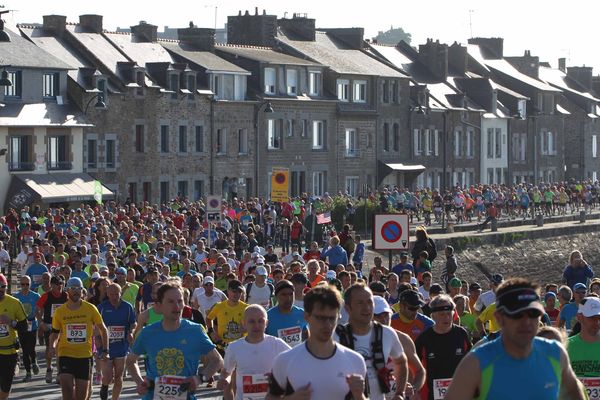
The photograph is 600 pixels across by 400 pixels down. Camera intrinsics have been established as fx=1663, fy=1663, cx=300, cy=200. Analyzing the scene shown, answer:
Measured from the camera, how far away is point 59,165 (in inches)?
2199

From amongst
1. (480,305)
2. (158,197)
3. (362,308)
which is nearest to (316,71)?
(158,197)

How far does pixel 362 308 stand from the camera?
10.1m

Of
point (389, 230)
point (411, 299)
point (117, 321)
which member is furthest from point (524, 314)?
point (389, 230)

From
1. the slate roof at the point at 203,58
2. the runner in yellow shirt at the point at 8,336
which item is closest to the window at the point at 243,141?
the slate roof at the point at 203,58

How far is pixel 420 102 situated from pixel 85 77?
25.8m

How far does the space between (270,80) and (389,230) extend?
40244mm

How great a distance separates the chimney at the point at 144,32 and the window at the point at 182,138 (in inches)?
160

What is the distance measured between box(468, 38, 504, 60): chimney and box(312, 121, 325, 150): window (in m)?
27.1

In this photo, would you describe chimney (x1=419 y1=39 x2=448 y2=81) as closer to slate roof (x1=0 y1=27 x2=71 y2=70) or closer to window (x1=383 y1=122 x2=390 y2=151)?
window (x1=383 y1=122 x2=390 y2=151)

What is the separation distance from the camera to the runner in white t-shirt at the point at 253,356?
11367 mm

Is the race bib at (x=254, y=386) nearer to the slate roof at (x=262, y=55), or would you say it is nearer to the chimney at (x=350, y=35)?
the slate roof at (x=262, y=55)

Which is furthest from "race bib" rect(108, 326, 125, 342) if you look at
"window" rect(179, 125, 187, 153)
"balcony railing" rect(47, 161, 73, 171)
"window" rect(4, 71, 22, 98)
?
"window" rect(179, 125, 187, 153)

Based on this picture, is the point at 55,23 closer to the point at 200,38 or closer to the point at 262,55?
the point at 200,38

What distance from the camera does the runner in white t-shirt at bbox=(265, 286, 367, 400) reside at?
838cm
